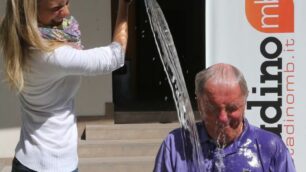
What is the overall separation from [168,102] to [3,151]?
246cm

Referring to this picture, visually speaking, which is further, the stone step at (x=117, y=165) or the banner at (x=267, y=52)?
the stone step at (x=117, y=165)

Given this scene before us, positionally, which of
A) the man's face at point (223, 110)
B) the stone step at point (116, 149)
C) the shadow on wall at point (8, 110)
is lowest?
the stone step at point (116, 149)

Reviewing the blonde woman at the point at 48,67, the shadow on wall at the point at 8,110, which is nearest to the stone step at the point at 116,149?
the shadow on wall at the point at 8,110

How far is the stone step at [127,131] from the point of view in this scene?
641 cm

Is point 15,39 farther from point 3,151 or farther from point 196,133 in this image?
point 3,151

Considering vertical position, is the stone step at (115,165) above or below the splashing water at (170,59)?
below

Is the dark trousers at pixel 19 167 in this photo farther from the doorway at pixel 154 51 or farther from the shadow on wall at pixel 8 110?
the doorway at pixel 154 51

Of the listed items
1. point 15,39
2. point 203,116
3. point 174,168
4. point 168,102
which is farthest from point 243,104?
point 168,102

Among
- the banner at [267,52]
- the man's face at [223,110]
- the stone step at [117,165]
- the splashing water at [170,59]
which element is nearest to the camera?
the man's face at [223,110]

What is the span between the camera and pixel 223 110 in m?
1.97

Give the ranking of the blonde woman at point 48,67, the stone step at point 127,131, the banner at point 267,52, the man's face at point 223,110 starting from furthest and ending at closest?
the stone step at point 127,131 < the banner at point 267,52 < the blonde woman at point 48,67 < the man's face at point 223,110

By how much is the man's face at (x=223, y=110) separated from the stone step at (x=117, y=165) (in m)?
3.94

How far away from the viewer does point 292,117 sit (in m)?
3.37

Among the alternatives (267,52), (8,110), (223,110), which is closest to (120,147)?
(8,110)
